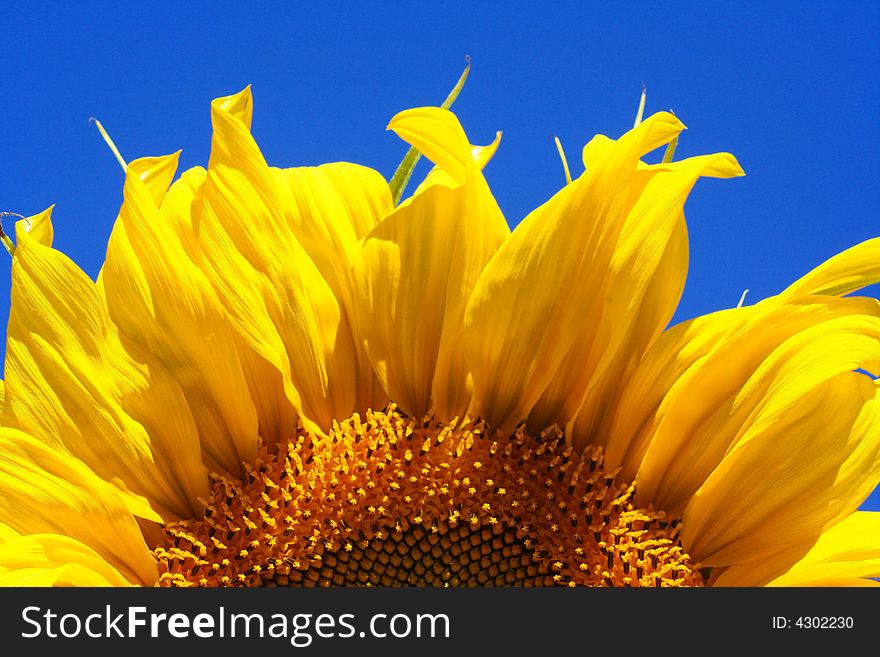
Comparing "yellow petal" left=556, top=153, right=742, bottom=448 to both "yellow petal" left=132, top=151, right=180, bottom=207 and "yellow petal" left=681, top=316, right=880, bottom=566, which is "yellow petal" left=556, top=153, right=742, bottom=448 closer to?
"yellow petal" left=681, top=316, right=880, bottom=566

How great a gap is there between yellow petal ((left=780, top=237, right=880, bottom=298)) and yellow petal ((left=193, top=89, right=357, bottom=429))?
3.19ft

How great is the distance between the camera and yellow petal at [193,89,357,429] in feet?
6.52

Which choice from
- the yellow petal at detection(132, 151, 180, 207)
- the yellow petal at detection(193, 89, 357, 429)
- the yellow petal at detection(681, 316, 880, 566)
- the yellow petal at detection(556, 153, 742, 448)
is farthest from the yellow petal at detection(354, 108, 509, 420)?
the yellow petal at detection(681, 316, 880, 566)

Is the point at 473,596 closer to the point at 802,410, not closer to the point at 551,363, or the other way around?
the point at 551,363

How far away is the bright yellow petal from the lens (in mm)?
1974

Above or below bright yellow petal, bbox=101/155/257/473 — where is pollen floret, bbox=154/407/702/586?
below

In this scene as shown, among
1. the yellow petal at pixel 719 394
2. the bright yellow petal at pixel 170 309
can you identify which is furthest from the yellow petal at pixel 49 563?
the yellow petal at pixel 719 394

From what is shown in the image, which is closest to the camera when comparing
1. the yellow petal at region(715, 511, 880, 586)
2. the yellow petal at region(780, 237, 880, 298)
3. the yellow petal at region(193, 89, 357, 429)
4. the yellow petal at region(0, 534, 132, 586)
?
the yellow petal at region(0, 534, 132, 586)

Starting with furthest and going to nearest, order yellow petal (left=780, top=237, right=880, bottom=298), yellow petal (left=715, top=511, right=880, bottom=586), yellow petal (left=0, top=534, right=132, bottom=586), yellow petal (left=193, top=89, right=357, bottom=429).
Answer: yellow petal (left=193, top=89, right=357, bottom=429) < yellow petal (left=780, top=237, right=880, bottom=298) < yellow petal (left=715, top=511, right=880, bottom=586) < yellow petal (left=0, top=534, right=132, bottom=586)

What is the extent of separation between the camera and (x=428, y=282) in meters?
2.07

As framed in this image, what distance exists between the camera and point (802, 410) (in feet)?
6.18

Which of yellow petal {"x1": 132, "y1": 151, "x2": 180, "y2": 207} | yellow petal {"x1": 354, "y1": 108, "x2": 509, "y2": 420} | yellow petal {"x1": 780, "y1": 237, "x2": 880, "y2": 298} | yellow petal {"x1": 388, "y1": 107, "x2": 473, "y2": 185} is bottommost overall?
yellow petal {"x1": 780, "y1": 237, "x2": 880, "y2": 298}

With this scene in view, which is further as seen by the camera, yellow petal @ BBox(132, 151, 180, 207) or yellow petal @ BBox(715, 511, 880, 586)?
yellow petal @ BBox(132, 151, 180, 207)

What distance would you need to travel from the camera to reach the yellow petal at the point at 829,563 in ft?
5.84
